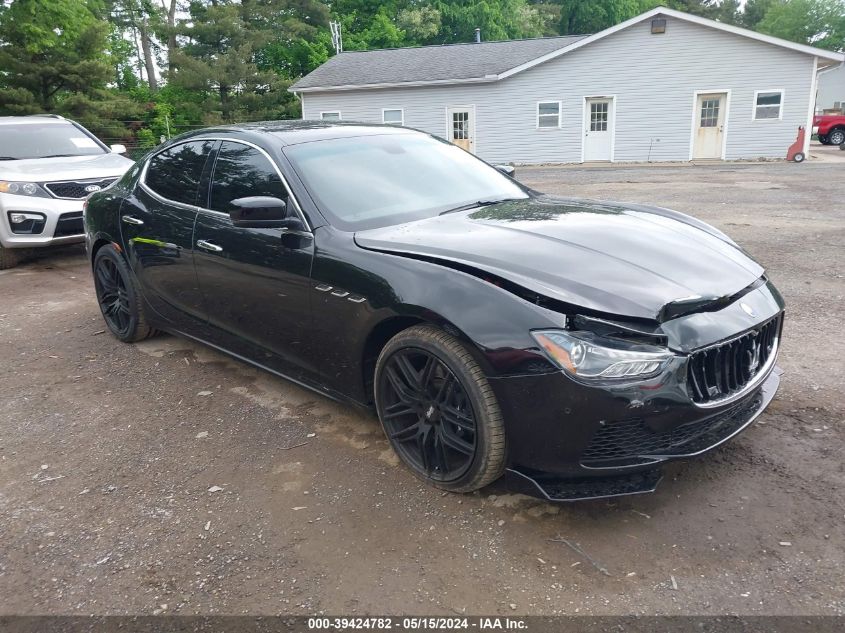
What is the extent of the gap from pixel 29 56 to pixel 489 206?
29362mm

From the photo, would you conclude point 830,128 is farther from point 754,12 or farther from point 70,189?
point 754,12

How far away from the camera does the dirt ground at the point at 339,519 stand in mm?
2357

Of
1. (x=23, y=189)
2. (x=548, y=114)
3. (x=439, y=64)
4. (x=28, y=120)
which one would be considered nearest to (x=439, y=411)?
(x=23, y=189)

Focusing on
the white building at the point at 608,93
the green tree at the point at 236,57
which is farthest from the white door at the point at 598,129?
the green tree at the point at 236,57

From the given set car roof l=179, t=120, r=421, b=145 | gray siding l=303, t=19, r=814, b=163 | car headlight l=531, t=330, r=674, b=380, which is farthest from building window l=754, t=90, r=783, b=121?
car headlight l=531, t=330, r=674, b=380

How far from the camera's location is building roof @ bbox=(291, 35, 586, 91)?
24719mm

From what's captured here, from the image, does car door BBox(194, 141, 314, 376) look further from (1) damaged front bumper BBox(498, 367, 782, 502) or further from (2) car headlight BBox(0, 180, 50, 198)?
(2) car headlight BBox(0, 180, 50, 198)

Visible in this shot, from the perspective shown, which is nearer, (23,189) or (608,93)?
(23,189)

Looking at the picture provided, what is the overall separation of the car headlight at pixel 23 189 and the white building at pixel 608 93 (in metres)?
13.8

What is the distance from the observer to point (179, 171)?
433 cm

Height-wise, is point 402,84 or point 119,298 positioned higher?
point 402,84

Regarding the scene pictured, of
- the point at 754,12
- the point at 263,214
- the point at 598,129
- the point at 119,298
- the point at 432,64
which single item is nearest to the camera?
the point at 263,214

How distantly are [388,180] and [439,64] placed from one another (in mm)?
23945

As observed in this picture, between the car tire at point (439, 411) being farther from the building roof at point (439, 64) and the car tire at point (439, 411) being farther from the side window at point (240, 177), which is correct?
the building roof at point (439, 64)
